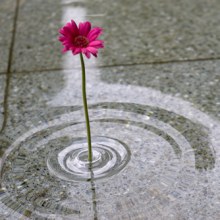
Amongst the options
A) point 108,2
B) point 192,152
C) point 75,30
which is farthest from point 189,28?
point 75,30

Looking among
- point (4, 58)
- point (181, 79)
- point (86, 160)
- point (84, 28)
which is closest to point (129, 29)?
point (181, 79)

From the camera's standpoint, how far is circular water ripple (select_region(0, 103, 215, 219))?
5.93ft

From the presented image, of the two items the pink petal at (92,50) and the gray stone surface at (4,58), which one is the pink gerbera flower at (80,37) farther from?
the gray stone surface at (4,58)

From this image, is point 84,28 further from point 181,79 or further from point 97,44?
point 181,79

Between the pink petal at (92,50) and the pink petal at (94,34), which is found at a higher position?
the pink petal at (94,34)

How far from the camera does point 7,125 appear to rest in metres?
2.29

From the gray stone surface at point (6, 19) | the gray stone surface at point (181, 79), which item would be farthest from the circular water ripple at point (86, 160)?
the gray stone surface at point (6, 19)

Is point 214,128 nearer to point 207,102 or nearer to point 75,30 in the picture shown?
point 207,102

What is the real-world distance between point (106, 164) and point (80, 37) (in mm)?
563

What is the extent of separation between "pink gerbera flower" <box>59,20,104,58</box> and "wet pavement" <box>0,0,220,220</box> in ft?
1.80

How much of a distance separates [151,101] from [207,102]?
261 millimetres

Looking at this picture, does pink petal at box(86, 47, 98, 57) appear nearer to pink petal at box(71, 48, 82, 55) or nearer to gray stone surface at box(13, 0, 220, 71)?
pink petal at box(71, 48, 82, 55)

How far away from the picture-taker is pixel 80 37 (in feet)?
5.45

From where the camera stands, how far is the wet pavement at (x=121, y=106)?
6.00 ft
